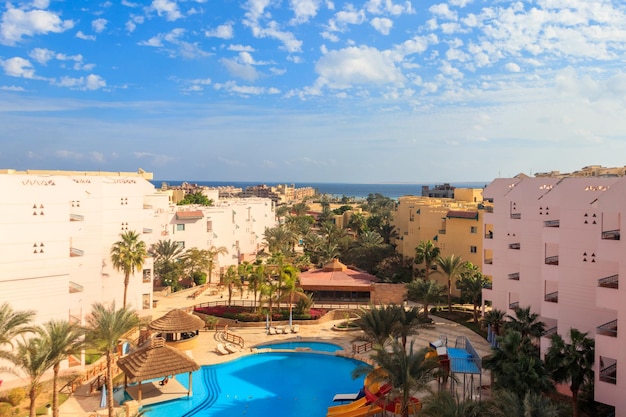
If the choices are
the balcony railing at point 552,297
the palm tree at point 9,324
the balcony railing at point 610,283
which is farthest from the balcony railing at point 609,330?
the palm tree at point 9,324

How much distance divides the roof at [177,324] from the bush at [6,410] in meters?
9.28

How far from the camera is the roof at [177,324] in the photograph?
97.2 ft

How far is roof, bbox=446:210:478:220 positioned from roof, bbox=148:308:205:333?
27.5 meters

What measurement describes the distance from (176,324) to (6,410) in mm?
10565

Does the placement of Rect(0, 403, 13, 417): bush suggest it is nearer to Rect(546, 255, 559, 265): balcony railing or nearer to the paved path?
the paved path

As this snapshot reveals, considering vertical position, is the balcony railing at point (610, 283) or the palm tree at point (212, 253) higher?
the balcony railing at point (610, 283)

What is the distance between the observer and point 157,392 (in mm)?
24078

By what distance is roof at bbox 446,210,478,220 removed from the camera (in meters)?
45.7

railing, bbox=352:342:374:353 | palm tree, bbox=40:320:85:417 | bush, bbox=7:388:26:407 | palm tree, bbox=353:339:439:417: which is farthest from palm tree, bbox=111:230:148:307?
palm tree, bbox=353:339:439:417

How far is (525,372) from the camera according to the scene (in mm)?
16859

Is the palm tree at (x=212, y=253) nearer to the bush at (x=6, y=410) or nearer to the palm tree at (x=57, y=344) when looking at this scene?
the bush at (x=6, y=410)

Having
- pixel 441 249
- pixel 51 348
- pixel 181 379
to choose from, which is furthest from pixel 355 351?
pixel 441 249

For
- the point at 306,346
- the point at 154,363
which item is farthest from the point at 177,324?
the point at 306,346

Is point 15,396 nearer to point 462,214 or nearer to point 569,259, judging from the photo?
point 569,259
